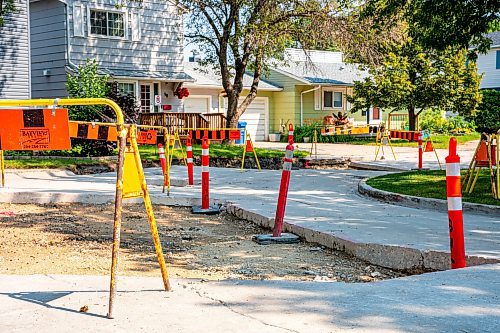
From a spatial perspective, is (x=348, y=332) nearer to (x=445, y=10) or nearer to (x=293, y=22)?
(x=445, y=10)

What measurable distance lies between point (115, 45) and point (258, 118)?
44.4ft

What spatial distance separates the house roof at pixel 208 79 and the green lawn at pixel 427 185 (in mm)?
16747

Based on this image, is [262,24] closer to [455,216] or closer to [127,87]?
[127,87]

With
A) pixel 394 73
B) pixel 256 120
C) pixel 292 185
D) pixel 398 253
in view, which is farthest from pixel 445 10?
pixel 256 120

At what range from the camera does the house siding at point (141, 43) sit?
26.4 meters

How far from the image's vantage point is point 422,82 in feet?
107

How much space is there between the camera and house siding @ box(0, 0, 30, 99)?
2302 centimetres

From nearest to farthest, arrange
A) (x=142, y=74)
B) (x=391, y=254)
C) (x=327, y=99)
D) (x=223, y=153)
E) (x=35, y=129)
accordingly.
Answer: (x=35, y=129), (x=391, y=254), (x=223, y=153), (x=142, y=74), (x=327, y=99)

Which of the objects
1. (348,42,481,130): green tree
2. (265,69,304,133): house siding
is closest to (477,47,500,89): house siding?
(348,42,481,130): green tree

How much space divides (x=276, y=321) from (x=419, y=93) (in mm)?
29599

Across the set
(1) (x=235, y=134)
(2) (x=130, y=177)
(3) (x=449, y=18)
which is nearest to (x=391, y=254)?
(2) (x=130, y=177)

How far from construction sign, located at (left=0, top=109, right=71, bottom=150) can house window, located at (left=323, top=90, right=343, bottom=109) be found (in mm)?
35770

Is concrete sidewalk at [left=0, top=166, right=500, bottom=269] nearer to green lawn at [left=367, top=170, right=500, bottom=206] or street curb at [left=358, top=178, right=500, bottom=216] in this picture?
street curb at [left=358, top=178, right=500, bottom=216]

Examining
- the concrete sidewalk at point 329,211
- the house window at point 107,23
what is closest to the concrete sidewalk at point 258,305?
the concrete sidewalk at point 329,211
